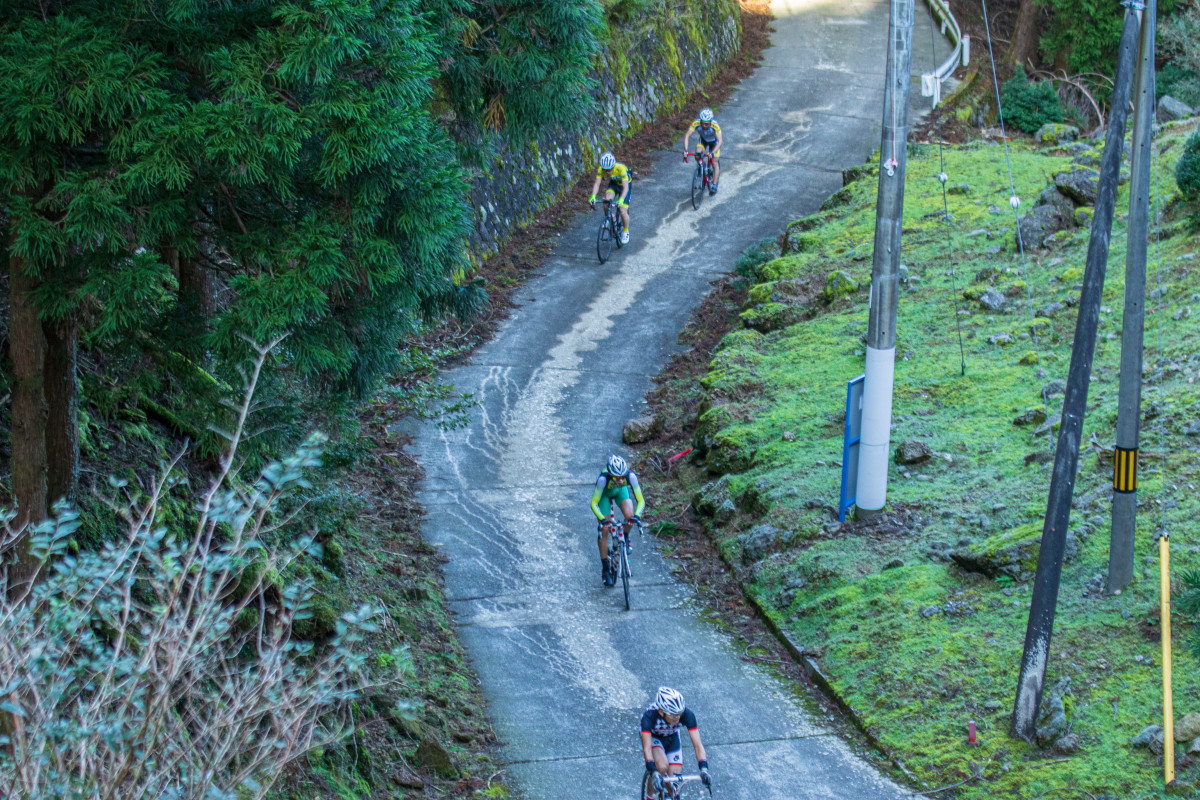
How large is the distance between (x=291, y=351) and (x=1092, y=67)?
31774 mm

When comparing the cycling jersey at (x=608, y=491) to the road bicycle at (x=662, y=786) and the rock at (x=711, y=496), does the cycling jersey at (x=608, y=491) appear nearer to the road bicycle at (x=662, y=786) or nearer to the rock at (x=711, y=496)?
the rock at (x=711, y=496)

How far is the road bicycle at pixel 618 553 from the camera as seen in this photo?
11.7m

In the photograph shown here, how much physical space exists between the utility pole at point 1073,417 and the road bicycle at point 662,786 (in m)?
2.78

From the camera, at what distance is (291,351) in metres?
7.23

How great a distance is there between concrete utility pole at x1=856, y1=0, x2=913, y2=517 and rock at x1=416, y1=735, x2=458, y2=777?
18.7 ft

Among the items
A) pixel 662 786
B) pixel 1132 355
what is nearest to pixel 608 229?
pixel 1132 355

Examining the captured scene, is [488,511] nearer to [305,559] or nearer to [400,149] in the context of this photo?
[305,559]

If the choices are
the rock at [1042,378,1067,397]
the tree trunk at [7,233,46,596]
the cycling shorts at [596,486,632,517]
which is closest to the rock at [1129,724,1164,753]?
the cycling shorts at [596,486,632,517]

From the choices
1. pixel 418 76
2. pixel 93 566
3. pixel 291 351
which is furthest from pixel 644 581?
pixel 93 566

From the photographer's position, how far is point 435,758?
8.86 m

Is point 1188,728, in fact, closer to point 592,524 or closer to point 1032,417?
point 1032,417

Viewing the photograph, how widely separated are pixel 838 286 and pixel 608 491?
814cm

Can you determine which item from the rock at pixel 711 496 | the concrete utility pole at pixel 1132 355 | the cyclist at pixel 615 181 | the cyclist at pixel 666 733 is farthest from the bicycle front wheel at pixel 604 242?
the cyclist at pixel 666 733

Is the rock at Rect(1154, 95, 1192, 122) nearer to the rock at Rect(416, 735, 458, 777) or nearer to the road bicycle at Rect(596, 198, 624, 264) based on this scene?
the road bicycle at Rect(596, 198, 624, 264)
